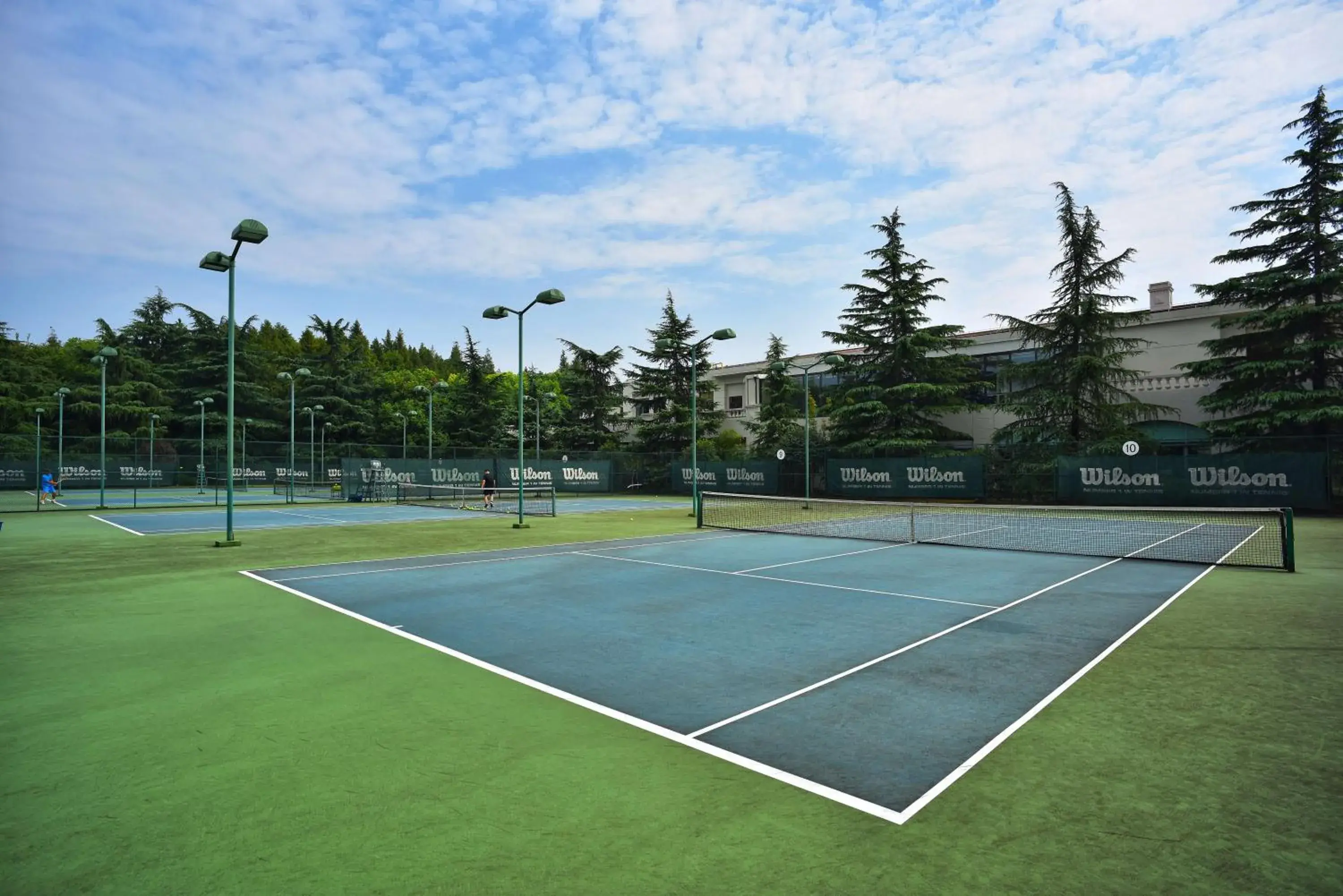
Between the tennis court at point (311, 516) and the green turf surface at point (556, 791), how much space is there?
15538 millimetres

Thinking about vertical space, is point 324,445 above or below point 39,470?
above

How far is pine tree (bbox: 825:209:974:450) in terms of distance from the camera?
133 feet

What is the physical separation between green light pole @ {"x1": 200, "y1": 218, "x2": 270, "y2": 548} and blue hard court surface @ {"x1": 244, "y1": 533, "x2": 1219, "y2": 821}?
488cm

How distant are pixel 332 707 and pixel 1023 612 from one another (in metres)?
7.35

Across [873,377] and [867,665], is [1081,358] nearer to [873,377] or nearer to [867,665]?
[873,377]

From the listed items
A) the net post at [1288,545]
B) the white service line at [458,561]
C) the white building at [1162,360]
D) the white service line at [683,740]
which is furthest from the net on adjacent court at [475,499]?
the white building at [1162,360]

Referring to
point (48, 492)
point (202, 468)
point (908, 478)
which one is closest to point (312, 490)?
point (202, 468)

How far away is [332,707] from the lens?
5234 millimetres

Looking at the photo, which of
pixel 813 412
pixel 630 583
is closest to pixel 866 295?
pixel 813 412

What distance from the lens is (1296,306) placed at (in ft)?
92.3

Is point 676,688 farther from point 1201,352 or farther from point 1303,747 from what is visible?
point 1201,352

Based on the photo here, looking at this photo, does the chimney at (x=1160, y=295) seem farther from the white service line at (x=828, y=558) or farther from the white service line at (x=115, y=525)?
the white service line at (x=115, y=525)

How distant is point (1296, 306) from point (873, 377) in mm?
19669

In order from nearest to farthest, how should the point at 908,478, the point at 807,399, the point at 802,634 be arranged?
the point at 802,634
the point at 807,399
the point at 908,478
